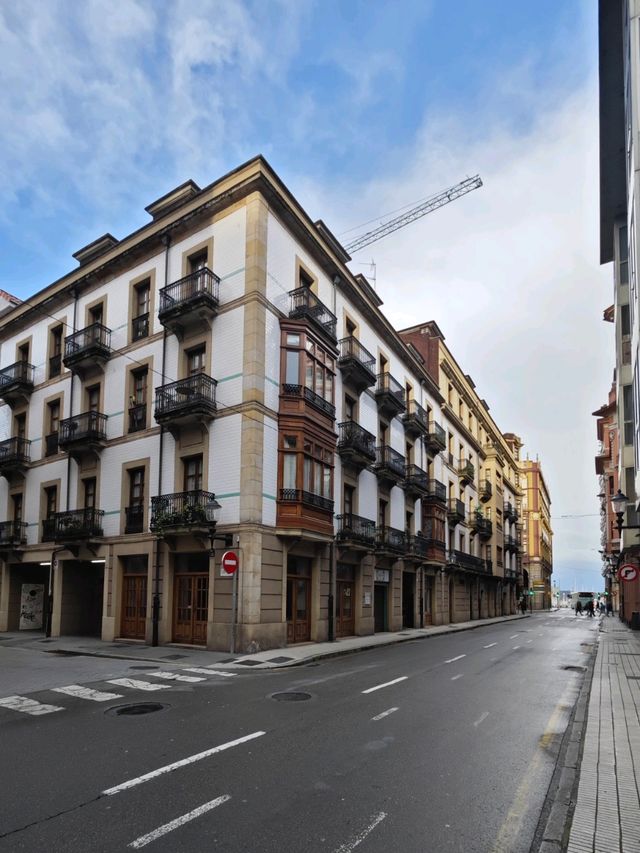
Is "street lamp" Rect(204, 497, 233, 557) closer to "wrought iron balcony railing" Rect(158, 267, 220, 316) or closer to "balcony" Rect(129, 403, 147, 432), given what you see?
"balcony" Rect(129, 403, 147, 432)

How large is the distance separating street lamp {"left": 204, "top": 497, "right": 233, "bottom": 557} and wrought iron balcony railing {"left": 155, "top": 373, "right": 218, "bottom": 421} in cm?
300

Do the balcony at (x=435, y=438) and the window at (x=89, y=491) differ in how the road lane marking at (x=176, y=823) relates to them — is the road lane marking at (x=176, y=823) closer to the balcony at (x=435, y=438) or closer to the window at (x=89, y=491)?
the window at (x=89, y=491)

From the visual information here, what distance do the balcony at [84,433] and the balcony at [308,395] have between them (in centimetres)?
776

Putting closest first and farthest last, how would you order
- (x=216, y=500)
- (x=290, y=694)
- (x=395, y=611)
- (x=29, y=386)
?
1. (x=290, y=694)
2. (x=216, y=500)
3. (x=29, y=386)
4. (x=395, y=611)

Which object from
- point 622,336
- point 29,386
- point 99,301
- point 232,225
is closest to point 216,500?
point 232,225

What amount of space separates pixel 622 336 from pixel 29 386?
2766 centimetres

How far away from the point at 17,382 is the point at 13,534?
6.88 meters

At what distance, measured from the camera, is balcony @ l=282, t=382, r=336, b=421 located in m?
21.2

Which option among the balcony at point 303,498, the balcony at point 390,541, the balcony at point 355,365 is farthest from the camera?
the balcony at point 390,541

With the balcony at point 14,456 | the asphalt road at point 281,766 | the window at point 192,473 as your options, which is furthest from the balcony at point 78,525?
the asphalt road at point 281,766

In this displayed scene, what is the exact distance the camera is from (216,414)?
20.1 meters

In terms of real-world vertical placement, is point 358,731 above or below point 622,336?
below

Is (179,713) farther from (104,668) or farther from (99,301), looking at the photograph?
(99,301)

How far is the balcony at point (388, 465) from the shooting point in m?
28.4
